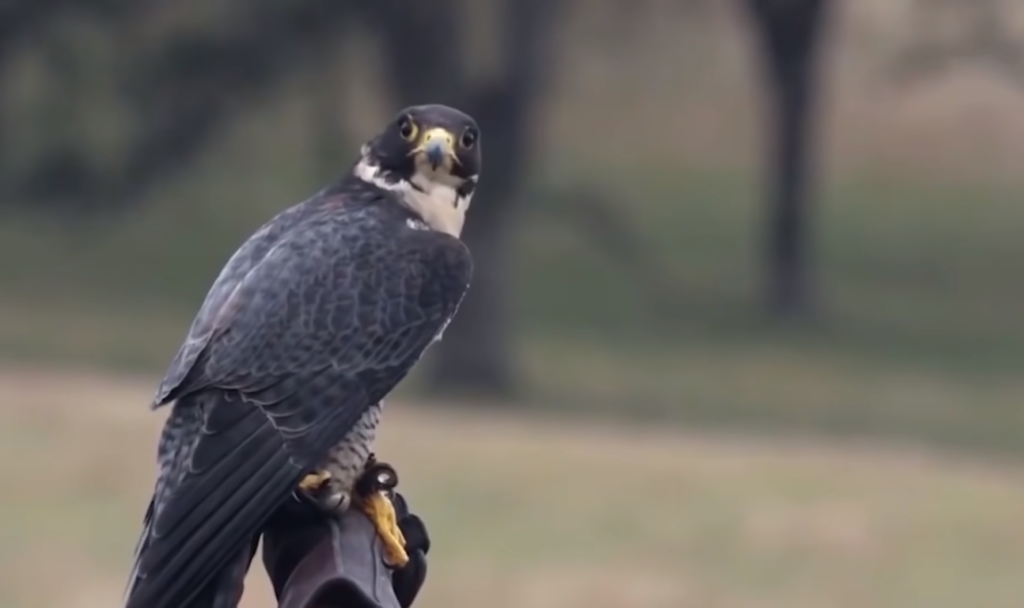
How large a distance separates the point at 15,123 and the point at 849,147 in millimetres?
18679

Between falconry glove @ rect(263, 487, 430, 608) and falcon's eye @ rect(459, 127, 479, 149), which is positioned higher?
falcon's eye @ rect(459, 127, 479, 149)

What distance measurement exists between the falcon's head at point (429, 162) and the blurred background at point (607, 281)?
4353 millimetres

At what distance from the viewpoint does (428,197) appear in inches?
158

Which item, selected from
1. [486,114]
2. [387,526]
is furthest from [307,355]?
[486,114]

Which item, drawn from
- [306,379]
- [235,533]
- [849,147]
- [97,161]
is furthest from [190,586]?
[849,147]

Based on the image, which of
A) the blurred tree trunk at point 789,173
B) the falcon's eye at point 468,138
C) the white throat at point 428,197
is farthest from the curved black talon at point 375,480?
the blurred tree trunk at point 789,173

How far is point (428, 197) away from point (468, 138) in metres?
0.16

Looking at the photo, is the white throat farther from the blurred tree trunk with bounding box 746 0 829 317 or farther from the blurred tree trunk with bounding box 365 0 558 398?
the blurred tree trunk with bounding box 746 0 829 317

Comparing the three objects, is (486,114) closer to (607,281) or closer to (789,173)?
(789,173)

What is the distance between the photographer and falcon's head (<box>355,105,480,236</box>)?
3.93 metres

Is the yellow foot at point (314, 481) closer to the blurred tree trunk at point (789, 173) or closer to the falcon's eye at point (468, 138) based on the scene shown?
the falcon's eye at point (468, 138)

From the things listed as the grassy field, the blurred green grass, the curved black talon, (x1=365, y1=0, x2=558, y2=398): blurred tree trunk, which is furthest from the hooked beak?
the blurred green grass

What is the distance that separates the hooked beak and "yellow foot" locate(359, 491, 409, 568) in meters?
0.72

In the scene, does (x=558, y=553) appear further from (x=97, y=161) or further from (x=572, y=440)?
(x=97, y=161)
